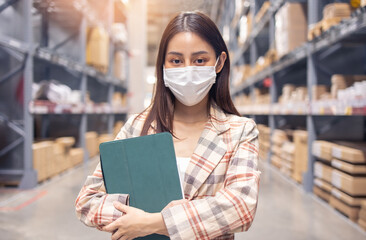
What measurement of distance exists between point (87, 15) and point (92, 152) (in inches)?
101

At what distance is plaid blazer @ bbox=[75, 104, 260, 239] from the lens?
0.90 m

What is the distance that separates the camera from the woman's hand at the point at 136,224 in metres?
0.89

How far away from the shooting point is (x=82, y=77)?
5512mm

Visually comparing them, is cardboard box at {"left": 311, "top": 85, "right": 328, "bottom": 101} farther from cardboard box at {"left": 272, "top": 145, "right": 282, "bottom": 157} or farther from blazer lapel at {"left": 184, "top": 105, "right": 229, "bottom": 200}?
blazer lapel at {"left": 184, "top": 105, "right": 229, "bottom": 200}

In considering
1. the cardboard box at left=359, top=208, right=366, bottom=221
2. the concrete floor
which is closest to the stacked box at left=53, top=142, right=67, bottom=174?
the concrete floor

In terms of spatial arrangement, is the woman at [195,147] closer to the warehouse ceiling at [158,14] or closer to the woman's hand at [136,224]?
the woman's hand at [136,224]

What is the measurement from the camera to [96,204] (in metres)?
0.97

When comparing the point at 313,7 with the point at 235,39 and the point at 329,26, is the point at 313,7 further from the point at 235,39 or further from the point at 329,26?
the point at 235,39

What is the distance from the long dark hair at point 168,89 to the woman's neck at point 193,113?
0.04 m

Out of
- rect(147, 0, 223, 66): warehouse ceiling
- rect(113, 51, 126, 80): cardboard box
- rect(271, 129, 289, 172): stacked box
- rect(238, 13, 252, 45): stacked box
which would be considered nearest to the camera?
rect(271, 129, 289, 172): stacked box

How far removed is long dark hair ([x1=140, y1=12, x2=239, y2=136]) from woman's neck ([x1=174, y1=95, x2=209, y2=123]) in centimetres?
4

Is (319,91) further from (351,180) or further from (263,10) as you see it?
(263,10)

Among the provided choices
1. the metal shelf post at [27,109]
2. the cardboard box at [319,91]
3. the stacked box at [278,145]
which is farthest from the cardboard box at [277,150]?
the metal shelf post at [27,109]

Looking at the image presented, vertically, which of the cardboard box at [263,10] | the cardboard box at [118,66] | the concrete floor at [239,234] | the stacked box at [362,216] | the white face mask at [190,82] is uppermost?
the cardboard box at [263,10]
